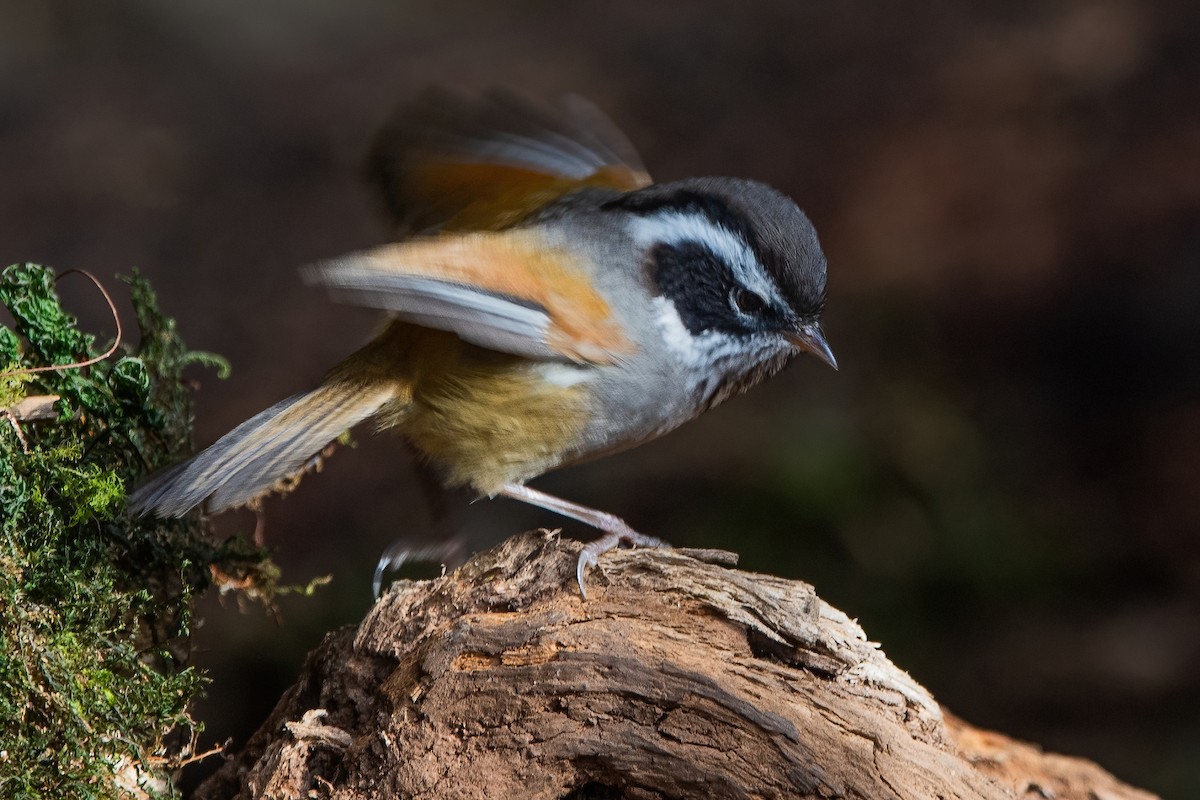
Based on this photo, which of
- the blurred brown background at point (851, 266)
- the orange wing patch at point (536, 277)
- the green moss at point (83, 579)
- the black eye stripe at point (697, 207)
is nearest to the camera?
the green moss at point (83, 579)

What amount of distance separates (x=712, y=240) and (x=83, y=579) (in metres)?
1.69

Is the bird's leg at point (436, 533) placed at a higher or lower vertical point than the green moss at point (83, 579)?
higher

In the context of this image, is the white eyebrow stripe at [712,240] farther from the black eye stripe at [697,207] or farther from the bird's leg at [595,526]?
the bird's leg at [595,526]

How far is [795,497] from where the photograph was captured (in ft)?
18.1

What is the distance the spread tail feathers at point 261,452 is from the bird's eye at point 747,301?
94 centimetres

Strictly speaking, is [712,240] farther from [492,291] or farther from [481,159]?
[481,159]

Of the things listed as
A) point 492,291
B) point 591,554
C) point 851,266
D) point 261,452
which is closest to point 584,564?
point 591,554

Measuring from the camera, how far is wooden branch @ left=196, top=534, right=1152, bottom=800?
2.28 meters

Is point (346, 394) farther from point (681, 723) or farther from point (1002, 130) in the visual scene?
point (1002, 130)

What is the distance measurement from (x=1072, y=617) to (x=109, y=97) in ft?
23.3

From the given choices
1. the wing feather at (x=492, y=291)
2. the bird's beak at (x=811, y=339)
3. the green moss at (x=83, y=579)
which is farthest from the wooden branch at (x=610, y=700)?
the bird's beak at (x=811, y=339)

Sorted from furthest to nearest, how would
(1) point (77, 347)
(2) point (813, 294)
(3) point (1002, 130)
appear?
(3) point (1002, 130)
(2) point (813, 294)
(1) point (77, 347)

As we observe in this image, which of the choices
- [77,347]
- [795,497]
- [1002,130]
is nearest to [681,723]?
[77,347]

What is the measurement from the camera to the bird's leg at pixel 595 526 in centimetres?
254
